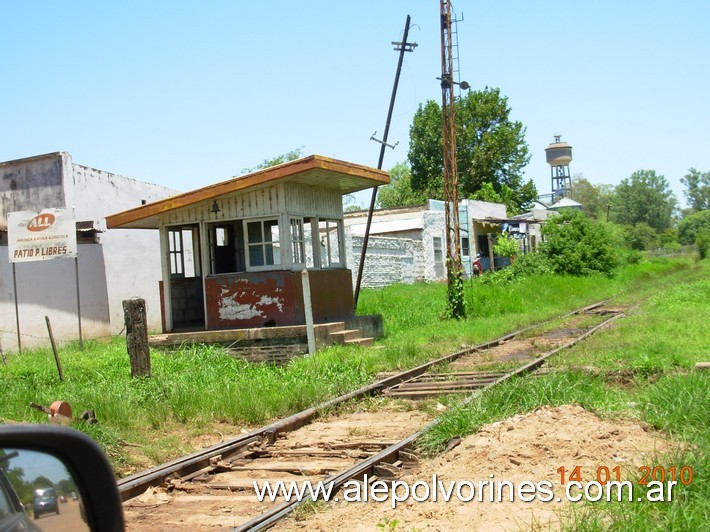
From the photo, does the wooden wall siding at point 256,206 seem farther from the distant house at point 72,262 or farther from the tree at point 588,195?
the tree at point 588,195

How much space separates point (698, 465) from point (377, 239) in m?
29.5

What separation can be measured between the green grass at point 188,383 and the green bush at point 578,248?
14.1 metres

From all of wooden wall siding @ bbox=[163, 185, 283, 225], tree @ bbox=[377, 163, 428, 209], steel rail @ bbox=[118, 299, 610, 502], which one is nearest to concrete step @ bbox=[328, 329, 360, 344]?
wooden wall siding @ bbox=[163, 185, 283, 225]

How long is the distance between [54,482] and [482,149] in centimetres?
5728

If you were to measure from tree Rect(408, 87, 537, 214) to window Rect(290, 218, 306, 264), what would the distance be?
4182cm

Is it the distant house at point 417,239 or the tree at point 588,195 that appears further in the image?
the tree at point 588,195

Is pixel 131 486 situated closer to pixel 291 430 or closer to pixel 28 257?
pixel 291 430

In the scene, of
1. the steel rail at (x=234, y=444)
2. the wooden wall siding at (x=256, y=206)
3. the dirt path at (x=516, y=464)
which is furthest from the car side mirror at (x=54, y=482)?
the wooden wall siding at (x=256, y=206)

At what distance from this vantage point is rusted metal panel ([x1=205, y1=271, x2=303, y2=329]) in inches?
590

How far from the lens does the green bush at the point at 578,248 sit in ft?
111

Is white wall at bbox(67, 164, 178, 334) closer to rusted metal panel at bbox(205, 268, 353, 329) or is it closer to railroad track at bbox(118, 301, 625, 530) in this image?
rusted metal panel at bbox(205, 268, 353, 329)

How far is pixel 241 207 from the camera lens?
15422mm

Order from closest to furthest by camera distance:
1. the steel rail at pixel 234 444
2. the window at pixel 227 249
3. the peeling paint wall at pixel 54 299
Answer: the steel rail at pixel 234 444 < the window at pixel 227 249 < the peeling paint wall at pixel 54 299

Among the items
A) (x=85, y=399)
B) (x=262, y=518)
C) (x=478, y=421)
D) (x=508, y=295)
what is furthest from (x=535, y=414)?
(x=508, y=295)
